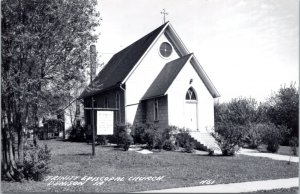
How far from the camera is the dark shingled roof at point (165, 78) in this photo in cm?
2464

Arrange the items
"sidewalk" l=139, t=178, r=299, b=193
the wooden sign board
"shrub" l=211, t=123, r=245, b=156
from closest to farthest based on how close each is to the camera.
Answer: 1. "sidewalk" l=139, t=178, r=299, b=193
2. the wooden sign board
3. "shrub" l=211, t=123, r=245, b=156

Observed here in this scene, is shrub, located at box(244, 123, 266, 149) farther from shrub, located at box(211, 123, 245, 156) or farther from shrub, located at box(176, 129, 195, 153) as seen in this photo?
shrub, located at box(211, 123, 245, 156)

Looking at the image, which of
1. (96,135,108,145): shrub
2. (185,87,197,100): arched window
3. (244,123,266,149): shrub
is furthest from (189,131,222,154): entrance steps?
(96,135,108,145): shrub

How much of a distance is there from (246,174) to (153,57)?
16373 mm

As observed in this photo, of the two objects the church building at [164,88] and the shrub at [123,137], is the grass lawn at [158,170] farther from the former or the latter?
the church building at [164,88]

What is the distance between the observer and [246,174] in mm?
13328

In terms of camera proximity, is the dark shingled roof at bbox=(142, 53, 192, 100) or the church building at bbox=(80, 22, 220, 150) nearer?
the dark shingled roof at bbox=(142, 53, 192, 100)

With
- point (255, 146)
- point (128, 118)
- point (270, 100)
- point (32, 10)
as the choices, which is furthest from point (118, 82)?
point (270, 100)

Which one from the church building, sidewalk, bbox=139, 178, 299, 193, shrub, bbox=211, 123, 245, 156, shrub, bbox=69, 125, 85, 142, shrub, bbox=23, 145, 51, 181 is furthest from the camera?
shrub, bbox=69, 125, 85, 142

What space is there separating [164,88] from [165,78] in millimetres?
1572

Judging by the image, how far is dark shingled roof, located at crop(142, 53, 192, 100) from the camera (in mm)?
24641

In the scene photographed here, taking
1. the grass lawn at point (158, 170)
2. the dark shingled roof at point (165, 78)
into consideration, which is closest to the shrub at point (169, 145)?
the grass lawn at point (158, 170)

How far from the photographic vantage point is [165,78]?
85.1 ft

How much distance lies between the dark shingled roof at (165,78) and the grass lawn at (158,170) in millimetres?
7407
